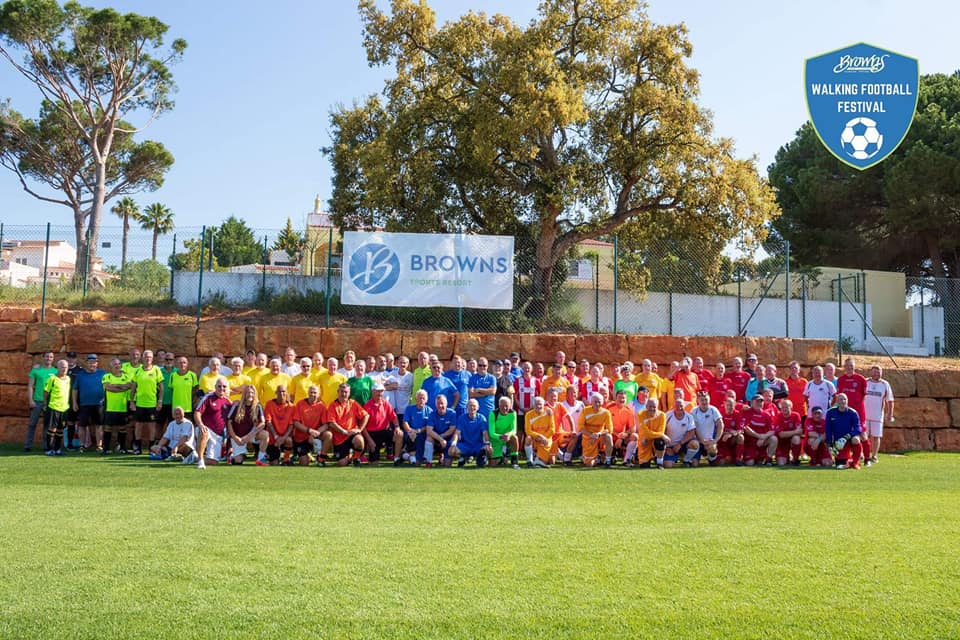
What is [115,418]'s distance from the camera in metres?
11.8

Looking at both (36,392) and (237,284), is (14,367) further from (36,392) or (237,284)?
(237,284)

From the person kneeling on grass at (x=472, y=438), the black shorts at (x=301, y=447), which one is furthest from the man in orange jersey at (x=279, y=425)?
the person kneeling on grass at (x=472, y=438)

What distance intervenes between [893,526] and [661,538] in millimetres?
2231

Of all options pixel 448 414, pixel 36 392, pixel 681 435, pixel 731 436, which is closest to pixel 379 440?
pixel 448 414

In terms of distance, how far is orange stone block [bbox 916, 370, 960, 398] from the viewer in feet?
48.6

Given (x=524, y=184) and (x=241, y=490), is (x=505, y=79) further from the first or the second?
(x=241, y=490)

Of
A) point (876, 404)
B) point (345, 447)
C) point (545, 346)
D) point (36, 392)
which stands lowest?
point (345, 447)

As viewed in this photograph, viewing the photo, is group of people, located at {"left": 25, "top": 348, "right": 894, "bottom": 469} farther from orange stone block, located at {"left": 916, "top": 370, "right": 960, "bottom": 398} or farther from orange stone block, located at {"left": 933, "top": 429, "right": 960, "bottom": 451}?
orange stone block, located at {"left": 933, "top": 429, "right": 960, "bottom": 451}

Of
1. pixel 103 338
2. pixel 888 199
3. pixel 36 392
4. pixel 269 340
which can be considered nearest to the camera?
pixel 36 392

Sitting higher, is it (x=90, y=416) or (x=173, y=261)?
(x=173, y=261)

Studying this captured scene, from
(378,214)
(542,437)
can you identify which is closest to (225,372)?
(542,437)

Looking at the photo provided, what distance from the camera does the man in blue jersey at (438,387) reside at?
38.9ft

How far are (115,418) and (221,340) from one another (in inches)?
94.4

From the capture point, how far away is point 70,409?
11.9 meters
